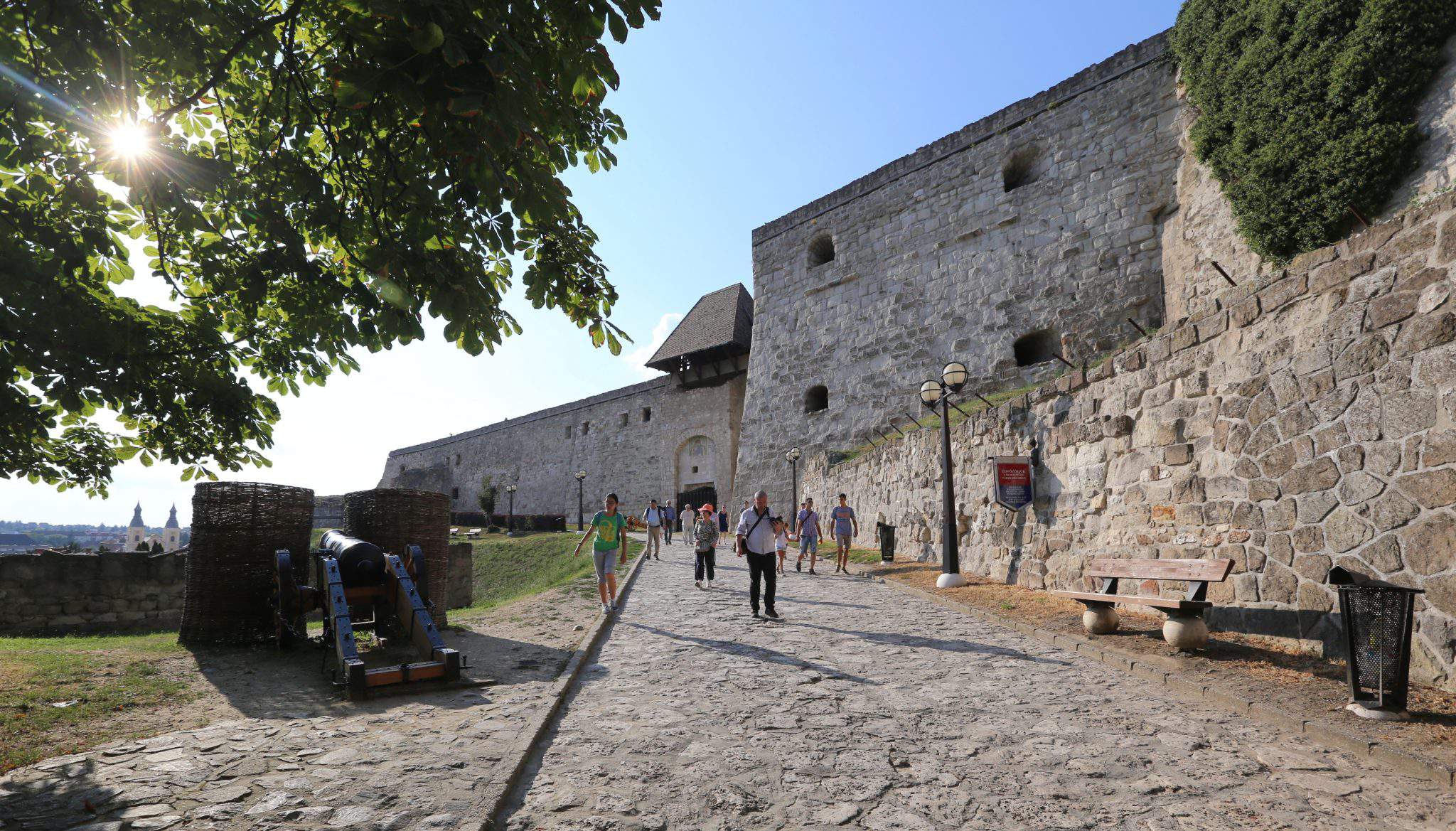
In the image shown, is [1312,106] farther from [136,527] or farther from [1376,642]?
[136,527]

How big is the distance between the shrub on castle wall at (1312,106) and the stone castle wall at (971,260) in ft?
9.74

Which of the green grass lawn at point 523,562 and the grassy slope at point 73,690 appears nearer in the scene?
the grassy slope at point 73,690

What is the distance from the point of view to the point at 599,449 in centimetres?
3572

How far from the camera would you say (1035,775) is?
129 inches

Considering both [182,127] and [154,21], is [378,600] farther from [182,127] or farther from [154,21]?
[154,21]

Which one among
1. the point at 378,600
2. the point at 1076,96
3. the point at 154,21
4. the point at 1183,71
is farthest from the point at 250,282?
the point at 1076,96

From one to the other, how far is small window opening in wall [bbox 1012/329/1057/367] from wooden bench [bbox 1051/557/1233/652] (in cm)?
1184

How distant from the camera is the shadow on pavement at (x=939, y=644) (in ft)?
18.8

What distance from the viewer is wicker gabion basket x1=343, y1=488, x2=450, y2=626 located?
24.1ft

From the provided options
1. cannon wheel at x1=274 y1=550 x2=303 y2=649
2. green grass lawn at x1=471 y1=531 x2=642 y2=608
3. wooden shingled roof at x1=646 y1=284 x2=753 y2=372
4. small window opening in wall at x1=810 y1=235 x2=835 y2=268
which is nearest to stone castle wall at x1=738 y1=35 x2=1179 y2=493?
small window opening in wall at x1=810 y1=235 x2=835 y2=268

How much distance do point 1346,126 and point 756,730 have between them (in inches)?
480

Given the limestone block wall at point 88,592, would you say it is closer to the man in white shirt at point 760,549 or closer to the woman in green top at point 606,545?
the woman in green top at point 606,545

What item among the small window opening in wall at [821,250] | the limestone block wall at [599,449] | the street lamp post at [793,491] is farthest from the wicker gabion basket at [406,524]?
the limestone block wall at [599,449]

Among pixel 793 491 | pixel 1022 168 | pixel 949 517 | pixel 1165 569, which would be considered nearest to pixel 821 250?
pixel 1022 168
